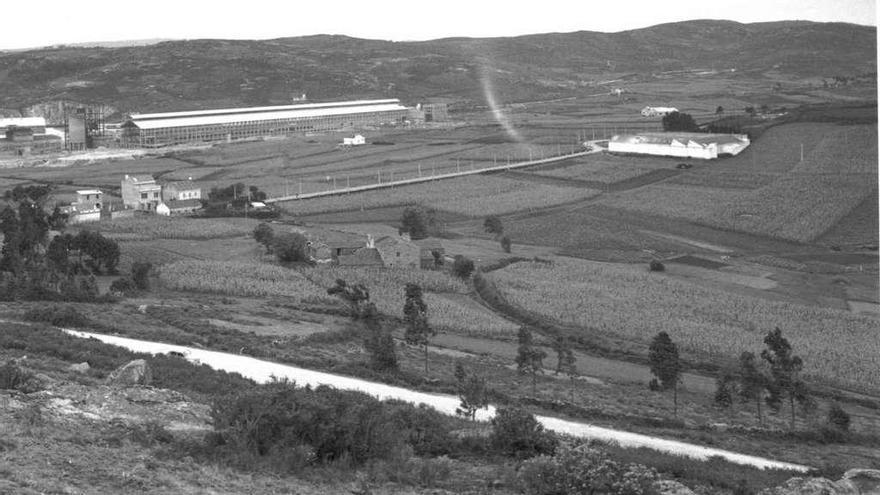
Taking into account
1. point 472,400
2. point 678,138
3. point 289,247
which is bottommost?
point 289,247

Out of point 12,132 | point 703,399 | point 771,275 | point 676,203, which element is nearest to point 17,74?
point 12,132

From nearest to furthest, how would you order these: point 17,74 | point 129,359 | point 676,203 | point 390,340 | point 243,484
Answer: point 243,484, point 129,359, point 390,340, point 676,203, point 17,74

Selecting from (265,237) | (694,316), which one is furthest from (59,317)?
(694,316)

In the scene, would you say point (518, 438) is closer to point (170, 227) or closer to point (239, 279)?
point (239, 279)

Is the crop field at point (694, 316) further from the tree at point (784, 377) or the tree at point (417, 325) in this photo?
the tree at point (417, 325)

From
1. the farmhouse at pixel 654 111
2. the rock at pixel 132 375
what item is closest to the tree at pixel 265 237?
the rock at pixel 132 375

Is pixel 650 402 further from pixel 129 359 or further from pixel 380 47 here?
pixel 380 47
